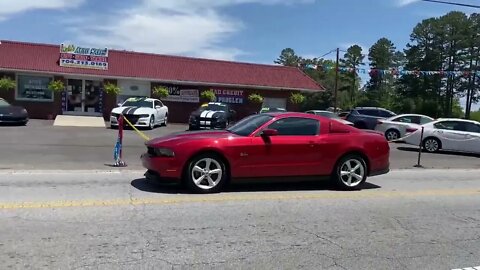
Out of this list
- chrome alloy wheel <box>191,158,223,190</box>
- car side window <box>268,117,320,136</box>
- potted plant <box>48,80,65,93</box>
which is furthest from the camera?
potted plant <box>48,80,65,93</box>

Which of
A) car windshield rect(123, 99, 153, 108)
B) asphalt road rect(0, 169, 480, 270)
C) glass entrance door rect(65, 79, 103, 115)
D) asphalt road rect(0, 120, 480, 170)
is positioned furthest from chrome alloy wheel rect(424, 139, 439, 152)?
glass entrance door rect(65, 79, 103, 115)

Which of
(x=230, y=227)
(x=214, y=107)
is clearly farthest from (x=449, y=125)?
(x=230, y=227)

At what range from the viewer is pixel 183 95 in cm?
3406

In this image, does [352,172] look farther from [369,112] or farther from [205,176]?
[369,112]

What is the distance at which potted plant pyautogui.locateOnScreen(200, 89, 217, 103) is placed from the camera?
33781mm

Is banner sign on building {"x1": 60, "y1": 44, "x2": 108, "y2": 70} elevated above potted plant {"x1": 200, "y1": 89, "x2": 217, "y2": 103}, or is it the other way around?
banner sign on building {"x1": 60, "y1": 44, "x2": 108, "y2": 70}

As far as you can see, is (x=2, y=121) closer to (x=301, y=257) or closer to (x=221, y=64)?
(x=221, y=64)

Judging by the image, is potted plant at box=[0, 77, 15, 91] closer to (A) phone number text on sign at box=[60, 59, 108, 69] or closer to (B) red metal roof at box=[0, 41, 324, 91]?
(B) red metal roof at box=[0, 41, 324, 91]

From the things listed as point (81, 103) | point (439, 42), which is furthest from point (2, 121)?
point (439, 42)

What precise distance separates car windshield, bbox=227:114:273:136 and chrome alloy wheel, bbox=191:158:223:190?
33.1 inches

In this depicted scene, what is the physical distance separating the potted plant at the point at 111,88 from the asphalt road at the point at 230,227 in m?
22.1

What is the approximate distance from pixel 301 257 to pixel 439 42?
76.0 meters

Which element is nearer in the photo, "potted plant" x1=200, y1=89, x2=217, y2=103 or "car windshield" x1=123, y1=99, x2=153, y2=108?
"car windshield" x1=123, y1=99, x2=153, y2=108

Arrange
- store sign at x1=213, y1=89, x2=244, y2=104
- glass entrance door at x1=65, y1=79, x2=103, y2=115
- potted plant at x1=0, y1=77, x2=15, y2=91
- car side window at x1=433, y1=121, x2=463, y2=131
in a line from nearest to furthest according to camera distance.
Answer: car side window at x1=433, y1=121, x2=463, y2=131 → potted plant at x1=0, y1=77, x2=15, y2=91 → glass entrance door at x1=65, y1=79, x2=103, y2=115 → store sign at x1=213, y1=89, x2=244, y2=104
